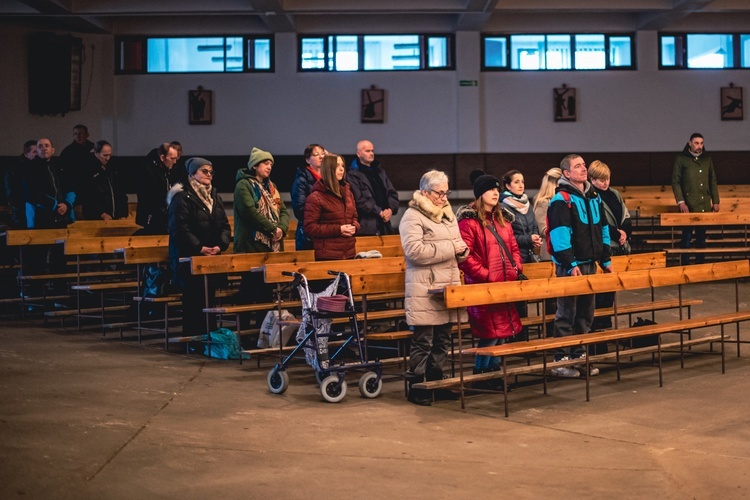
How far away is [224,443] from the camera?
5.99 meters

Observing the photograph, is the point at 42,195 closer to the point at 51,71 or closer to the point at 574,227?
the point at 51,71

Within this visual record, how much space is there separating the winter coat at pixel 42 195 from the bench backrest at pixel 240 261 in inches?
164

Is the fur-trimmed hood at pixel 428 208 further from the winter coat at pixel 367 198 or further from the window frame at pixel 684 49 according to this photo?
the window frame at pixel 684 49

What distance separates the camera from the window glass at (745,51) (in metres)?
18.8

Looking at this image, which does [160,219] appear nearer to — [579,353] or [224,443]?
[579,353]

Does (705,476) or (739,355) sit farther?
(739,355)

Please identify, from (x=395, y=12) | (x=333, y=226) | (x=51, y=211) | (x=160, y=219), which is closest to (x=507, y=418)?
(x=333, y=226)

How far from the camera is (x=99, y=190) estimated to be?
13219mm

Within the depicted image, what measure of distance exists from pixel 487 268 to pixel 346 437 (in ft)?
6.45

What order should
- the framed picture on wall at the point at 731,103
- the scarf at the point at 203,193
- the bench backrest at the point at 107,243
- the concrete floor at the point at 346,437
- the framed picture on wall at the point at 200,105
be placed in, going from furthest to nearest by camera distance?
the framed picture on wall at the point at 731,103
the framed picture on wall at the point at 200,105
the bench backrest at the point at 107,243
the scarf at the point at 203,193
the concrete floor at the point at 346,437

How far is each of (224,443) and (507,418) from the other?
183cm

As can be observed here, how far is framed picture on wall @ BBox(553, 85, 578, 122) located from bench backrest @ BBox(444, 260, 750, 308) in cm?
955

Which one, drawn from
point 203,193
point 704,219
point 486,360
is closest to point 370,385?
point 486,360

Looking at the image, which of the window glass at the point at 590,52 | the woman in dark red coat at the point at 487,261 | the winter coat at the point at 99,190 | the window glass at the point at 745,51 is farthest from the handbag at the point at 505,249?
the window glass at the point at 745,51
